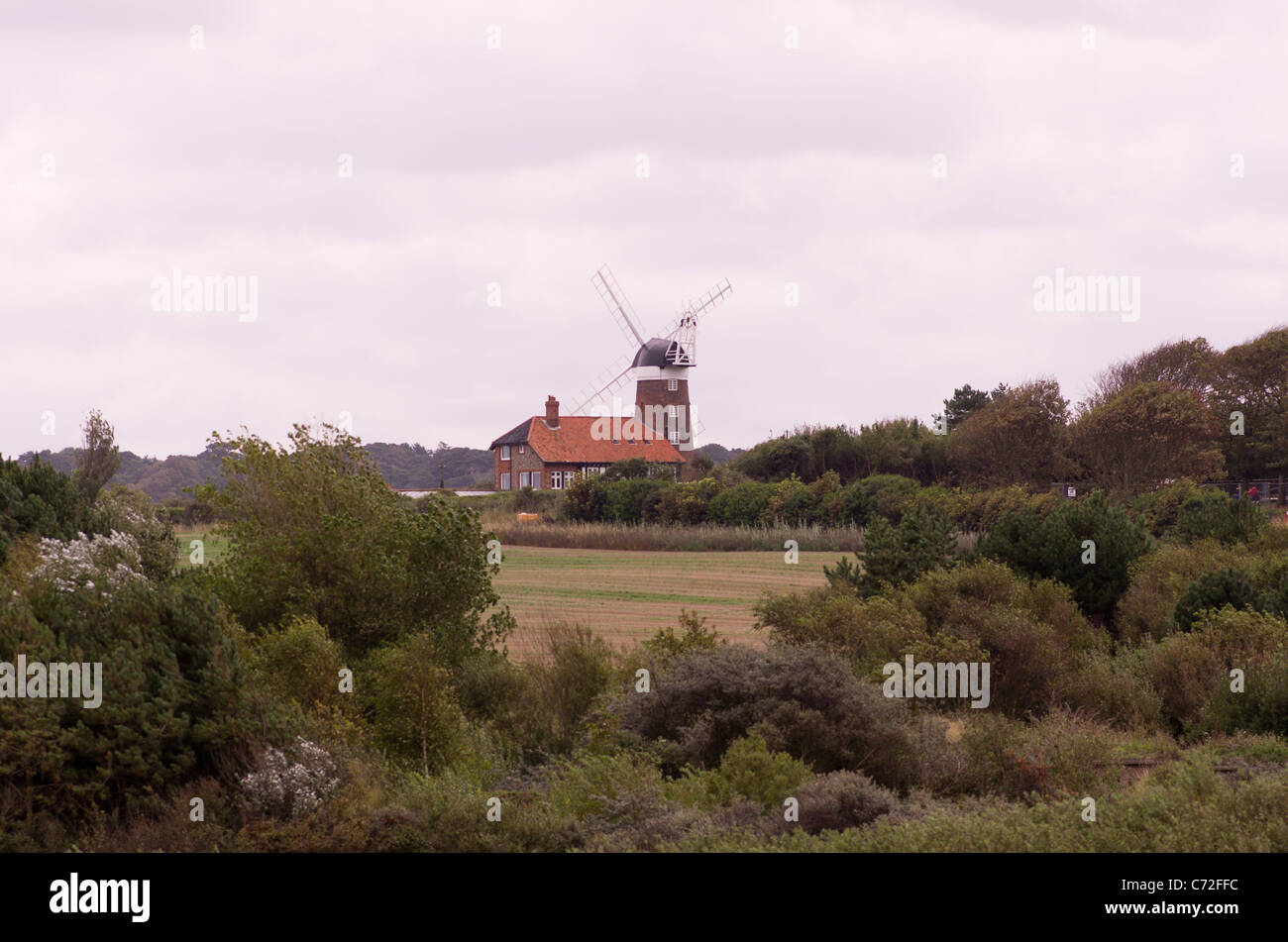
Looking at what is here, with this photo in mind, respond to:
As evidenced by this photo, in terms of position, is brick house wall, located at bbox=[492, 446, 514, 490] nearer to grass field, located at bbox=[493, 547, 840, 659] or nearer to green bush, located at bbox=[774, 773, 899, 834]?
grass field, located at bbox=[493, 547, 840, 659]

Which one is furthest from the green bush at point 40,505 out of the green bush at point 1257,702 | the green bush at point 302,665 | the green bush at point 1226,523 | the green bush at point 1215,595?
the green bush at point 1226,523

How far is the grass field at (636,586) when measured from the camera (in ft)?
98.1

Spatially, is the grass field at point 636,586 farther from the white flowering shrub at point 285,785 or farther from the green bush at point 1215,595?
the white flowering shrub at point 285,785

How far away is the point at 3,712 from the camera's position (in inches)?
476

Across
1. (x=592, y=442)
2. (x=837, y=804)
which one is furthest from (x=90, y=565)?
(x=592, y=442)

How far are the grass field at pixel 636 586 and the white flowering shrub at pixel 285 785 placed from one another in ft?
27.5

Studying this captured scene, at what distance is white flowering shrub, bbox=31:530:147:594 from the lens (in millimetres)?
14922

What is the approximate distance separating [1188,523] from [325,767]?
24503mm

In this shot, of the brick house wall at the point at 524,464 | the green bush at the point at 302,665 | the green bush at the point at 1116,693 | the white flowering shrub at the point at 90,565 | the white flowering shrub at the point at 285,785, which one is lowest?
the green bush at the point at 1116,693

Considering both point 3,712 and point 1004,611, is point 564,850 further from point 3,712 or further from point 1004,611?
point 1004,611

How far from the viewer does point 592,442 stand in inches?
3844

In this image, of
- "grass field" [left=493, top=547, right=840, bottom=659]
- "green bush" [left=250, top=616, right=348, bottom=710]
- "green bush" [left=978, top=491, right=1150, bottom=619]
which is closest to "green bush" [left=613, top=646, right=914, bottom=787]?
"green bush" [left=250, top=616, right=348, bottom=710]
